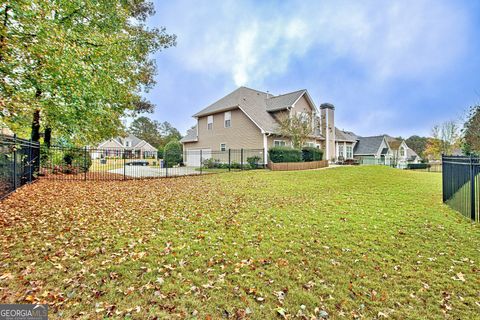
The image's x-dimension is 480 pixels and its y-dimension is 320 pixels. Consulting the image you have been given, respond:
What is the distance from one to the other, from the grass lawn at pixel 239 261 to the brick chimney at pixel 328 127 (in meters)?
20.9

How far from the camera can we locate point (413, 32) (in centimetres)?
1480

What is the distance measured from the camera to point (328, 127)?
26938mm

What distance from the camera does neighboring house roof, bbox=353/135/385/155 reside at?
36906 millimetres

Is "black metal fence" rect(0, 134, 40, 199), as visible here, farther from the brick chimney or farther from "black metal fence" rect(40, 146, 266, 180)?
the brick chimney

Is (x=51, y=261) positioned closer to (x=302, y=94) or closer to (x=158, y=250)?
(x=158, y=250)

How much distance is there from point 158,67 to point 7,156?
15.1m

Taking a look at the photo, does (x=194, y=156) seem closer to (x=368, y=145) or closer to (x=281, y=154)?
(x=281, y=154)

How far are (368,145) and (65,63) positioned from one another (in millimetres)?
41301

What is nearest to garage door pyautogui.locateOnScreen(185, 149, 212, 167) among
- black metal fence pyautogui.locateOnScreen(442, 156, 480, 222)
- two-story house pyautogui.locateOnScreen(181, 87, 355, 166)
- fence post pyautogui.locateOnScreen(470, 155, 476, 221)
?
two-story house pyautogui.locateOnScreen(181, 87, 355, 166)

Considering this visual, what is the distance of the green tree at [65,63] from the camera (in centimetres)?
596

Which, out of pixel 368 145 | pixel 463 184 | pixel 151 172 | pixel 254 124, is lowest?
pixel 151 172

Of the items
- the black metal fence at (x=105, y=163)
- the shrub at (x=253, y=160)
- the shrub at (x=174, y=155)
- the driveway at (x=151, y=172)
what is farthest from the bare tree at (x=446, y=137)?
the driveway at (x=151, y=172)

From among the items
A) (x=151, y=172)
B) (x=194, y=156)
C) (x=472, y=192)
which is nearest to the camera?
(x=472, y=192)

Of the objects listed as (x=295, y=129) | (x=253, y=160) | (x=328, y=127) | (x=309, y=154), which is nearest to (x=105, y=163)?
(x=253, y=160)
